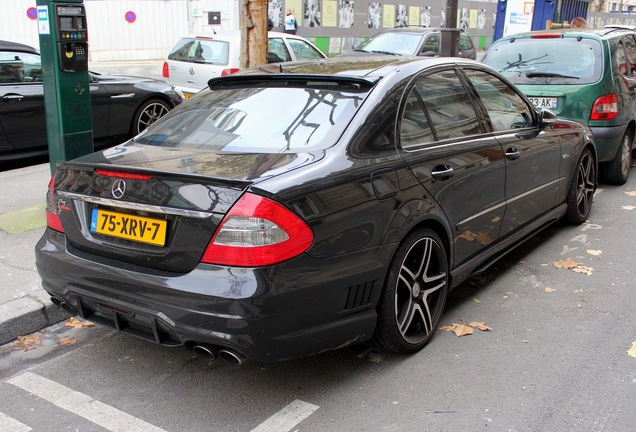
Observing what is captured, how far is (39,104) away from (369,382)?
6.30 metres

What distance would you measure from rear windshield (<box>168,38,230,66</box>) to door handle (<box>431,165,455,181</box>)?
25.7ft

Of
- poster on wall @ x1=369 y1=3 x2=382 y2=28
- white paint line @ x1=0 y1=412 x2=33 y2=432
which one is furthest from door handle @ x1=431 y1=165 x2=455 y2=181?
poster on wall @ x1=369 y1=3 x2=382 y2=28

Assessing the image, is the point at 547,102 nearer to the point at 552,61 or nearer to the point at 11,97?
the point at 552,61

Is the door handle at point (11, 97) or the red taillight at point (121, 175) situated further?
the door handle at point (11, 97)

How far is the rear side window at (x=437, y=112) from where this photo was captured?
12.6 ft

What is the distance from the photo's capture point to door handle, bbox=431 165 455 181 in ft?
12.6

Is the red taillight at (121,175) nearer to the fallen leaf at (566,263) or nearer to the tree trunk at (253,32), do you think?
the fallen leaf at (566,263)

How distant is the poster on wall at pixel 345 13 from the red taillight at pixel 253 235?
24378 mm

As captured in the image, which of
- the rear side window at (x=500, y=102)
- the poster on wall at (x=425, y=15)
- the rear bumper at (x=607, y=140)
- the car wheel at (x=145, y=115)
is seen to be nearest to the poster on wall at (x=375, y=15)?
the poster on wall at (x=425, y=15)

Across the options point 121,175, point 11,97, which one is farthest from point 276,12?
point 121,175

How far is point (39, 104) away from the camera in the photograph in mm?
8148

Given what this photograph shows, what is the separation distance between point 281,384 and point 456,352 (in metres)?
1.06

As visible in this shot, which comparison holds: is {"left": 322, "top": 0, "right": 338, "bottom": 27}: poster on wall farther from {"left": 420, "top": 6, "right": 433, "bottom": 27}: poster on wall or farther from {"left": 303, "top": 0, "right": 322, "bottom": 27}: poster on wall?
{"left": 420, "top": 6, "right": 433, "bottom": 27}: poster on wall

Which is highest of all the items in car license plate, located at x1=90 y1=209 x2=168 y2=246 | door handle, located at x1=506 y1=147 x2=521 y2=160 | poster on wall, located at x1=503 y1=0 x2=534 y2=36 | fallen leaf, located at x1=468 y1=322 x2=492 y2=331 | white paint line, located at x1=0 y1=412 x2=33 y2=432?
poster on wall, located at x1=503 y1=0 x2=534 y2=36
